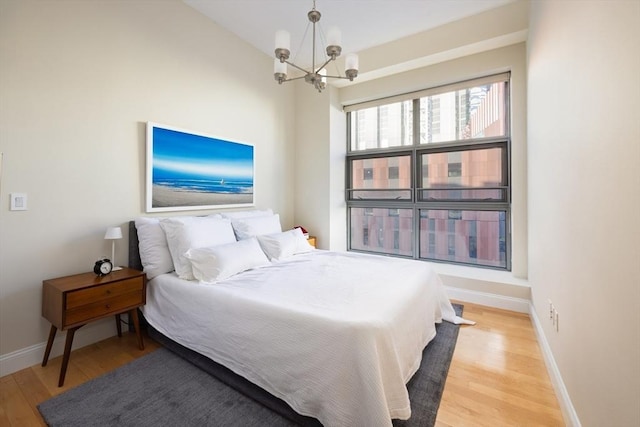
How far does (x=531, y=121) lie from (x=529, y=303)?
179cm

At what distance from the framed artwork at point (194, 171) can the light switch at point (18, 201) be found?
0.79m

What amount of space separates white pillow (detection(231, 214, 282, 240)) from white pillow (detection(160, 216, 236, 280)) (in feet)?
0.87

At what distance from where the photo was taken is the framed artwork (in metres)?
2.62

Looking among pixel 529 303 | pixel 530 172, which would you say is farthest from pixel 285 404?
pixel 530 172

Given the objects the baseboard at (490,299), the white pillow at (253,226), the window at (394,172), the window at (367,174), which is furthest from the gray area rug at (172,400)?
the window at (367,174)

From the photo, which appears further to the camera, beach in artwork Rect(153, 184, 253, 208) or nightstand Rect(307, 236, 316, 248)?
nightstand Rect(307, 236, 316, 248)

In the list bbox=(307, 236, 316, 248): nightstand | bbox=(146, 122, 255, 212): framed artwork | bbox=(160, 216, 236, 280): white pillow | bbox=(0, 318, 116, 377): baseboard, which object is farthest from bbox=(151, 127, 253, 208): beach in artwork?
bbox=(0, 318, 116, 377): baseboard

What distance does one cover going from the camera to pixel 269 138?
12.8 ft

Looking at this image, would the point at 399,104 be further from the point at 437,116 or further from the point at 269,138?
the point at 269,138

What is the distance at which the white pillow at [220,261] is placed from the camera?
2137 mm

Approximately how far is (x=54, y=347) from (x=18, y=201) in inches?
43.7

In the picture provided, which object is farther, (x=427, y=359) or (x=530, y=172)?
(x=530, y=172)

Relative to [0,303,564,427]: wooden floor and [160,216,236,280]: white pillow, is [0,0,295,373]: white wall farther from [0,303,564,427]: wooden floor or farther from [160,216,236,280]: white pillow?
[160,216,236,280]: white pillow

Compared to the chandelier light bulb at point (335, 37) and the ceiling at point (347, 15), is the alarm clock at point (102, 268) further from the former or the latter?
the ceiling at point (347, 15)
